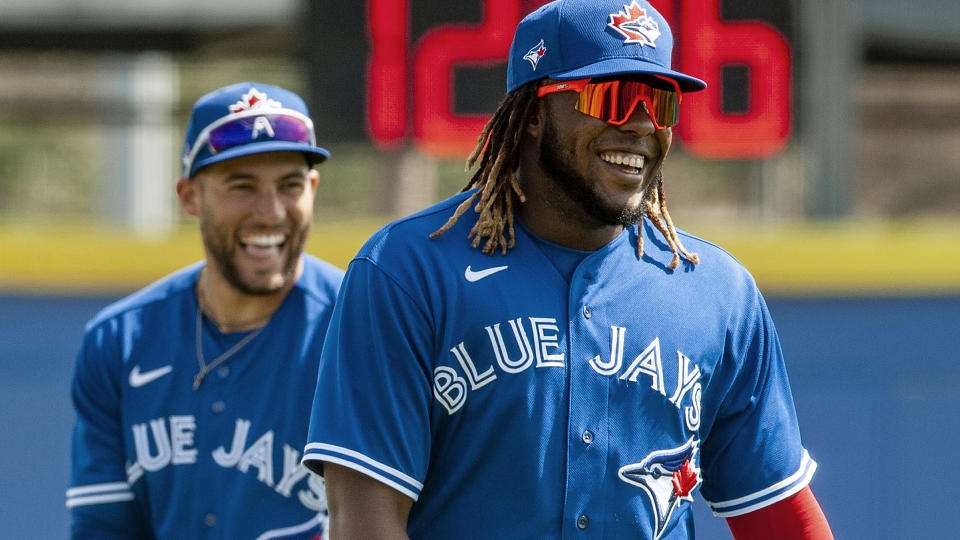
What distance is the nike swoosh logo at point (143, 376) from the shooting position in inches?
107

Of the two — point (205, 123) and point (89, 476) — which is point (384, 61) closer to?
point (205, 123)

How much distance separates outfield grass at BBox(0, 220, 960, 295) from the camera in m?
4.90

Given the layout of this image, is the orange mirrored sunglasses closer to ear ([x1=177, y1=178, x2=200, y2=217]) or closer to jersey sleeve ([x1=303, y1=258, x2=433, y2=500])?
jersey sleeve ([x1=303, y1=258, x2=433, y2=500])

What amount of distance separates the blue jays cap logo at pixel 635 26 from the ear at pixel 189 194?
136cm

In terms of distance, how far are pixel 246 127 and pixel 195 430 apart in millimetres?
675

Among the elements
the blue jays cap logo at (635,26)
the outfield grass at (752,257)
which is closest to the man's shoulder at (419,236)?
the blue jays cap logo at (635,26)

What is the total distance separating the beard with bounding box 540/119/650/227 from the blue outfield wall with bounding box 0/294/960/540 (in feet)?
10.4

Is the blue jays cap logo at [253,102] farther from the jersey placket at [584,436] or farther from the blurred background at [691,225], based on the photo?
the blurred background at [691,225]

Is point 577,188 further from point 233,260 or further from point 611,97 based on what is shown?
point 233,260

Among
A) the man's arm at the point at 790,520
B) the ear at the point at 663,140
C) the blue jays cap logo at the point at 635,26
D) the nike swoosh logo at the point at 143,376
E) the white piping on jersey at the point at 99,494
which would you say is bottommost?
the white piping on jersey at the point at 99,494

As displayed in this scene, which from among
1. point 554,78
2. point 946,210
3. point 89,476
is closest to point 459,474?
point 554,78


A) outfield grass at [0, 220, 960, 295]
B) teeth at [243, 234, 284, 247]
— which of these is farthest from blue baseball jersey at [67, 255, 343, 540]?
outfield grass at [0, 220, 960, 295]

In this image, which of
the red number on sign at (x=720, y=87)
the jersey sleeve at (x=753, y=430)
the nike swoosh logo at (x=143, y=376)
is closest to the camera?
the jersey sleeve at (x=753, y=430)

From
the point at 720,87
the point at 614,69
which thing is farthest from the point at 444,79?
the point at 614,69
